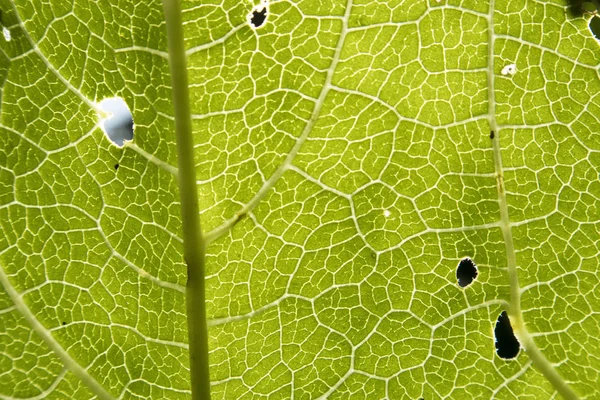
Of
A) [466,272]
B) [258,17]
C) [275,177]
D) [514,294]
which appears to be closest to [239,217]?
[275,177]

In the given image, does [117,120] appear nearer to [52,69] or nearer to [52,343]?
[52,69]

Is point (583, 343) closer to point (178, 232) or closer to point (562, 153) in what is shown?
point (562, 153)

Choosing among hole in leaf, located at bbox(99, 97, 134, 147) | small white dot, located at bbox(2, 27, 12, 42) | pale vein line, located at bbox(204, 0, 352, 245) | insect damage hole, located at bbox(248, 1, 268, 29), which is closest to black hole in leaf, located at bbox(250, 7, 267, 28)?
insect damage hole, located at bbox(248, 1, 268, 29)

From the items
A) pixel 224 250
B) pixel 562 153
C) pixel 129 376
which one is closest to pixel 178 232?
pixel 224 250

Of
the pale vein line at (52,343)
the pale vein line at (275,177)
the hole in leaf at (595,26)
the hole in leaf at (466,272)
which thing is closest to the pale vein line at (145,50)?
the pale vein line at (275,177)

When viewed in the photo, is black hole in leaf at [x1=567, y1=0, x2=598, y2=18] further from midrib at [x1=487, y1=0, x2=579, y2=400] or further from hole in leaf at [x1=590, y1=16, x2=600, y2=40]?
midrib at [x1=487, y1=0, x2=579, y2=400]

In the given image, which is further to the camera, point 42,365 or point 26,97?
point 42,365

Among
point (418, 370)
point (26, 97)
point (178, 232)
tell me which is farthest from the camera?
point (418, 370)
